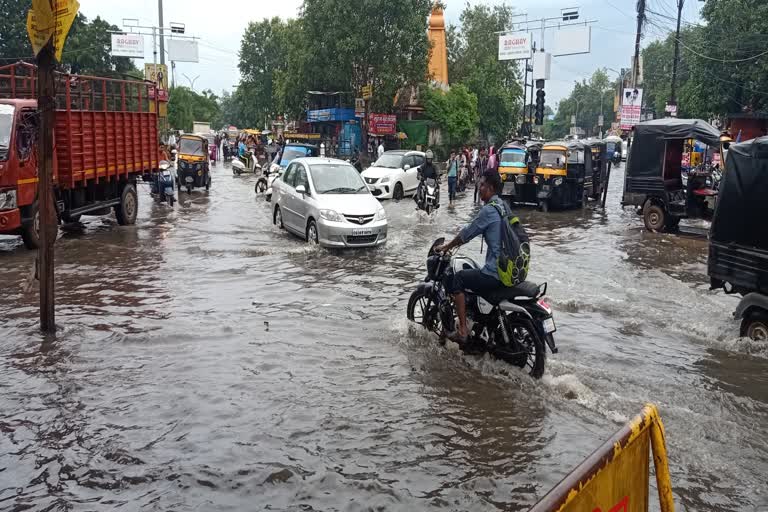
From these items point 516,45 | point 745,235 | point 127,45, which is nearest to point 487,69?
point 516,45

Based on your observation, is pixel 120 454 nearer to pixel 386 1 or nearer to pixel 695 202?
pixel 695 202

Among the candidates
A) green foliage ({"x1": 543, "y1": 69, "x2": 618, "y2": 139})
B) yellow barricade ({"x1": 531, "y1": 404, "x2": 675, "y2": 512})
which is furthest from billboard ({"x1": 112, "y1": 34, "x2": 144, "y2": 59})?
green foliage ({"x1": 543, "y1": 69, "x2": 618, "y2": 139})

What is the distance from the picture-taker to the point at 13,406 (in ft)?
17.6

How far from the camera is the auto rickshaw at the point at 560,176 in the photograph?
65.9 ft

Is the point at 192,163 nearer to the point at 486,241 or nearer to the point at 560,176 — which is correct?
the point at 560,176

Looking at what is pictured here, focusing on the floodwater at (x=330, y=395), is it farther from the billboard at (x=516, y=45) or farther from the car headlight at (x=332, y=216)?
the billboard at (x=516, y=45)

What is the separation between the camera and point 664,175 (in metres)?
16.3

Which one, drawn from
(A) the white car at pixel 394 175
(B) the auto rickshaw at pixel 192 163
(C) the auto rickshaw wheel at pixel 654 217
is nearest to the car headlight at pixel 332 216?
(C) the auto rickshaw wheel at pixel 654 217

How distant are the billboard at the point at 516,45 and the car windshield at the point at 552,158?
2702cm

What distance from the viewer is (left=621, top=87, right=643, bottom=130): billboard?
41.1m

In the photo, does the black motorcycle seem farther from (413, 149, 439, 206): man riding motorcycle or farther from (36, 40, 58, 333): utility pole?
(413, 149, 439, 206): man riding motorcycle

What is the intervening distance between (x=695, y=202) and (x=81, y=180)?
13152 mm

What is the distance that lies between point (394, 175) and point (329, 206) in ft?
35.5

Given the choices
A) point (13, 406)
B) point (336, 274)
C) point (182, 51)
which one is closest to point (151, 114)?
point (336, 274)
